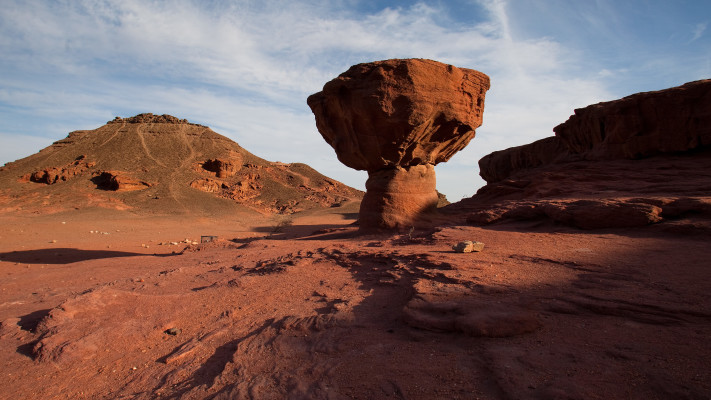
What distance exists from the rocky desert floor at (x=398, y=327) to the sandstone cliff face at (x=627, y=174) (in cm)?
61

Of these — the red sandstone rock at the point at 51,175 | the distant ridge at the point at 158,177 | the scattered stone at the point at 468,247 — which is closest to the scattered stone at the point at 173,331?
the scattered stone at the point at 468,247

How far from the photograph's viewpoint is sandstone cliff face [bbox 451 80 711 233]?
20.4 ft

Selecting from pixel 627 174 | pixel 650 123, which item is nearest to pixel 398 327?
pixel 627 174

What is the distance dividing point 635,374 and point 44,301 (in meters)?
6.70

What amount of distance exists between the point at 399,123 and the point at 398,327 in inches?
247

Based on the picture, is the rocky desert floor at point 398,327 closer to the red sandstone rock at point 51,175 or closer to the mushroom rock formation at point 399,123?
the mushroom rock formation at point 399,123

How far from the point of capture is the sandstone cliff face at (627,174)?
20.4ft

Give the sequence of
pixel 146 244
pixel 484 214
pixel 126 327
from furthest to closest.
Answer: pixel 146 244 → pixel 484 214 → pixel 126 327

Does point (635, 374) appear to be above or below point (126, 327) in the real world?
above

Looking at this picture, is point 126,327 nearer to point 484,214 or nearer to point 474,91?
point 484,214

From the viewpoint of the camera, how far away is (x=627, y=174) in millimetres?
9812

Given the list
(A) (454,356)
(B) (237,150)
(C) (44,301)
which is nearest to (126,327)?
(C) (44,301)

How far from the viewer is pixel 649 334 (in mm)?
2518

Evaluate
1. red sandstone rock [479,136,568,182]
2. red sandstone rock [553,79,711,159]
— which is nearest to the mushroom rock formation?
red sandstone rock [553,79,711,159]
